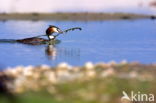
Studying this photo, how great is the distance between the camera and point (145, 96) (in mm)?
5973

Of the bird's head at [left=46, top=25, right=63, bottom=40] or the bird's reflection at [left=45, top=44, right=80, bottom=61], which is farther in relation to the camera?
the bird's head at [left=46, top=25, right=63, bottom=40]

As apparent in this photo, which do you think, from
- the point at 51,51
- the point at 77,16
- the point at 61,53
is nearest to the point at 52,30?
the point at 51,51

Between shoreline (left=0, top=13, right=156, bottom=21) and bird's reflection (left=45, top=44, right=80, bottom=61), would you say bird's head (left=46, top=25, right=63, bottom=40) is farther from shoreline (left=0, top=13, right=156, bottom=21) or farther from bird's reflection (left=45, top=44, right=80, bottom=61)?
shoreline (left=0, top=13, right=156, bottom=21)

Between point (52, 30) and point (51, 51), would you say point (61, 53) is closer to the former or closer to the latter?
point (51, 51)

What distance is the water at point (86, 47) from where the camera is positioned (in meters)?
7.96

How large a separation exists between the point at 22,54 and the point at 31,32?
3.06m

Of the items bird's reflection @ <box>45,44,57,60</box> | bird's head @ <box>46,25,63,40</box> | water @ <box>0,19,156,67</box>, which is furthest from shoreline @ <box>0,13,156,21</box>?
bird's reflection @ <box>45,44,57,60</box>

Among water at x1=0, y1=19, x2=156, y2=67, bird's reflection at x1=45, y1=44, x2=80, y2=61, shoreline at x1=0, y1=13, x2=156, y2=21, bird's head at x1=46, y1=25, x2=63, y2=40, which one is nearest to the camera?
water at x1=0, y1=19, x2=156, y2=67

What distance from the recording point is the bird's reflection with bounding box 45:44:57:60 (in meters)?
8.16

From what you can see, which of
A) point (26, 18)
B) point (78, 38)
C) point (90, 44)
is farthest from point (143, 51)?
point (26, 18)

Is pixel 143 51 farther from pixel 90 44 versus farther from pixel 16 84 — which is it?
pixel 16 84

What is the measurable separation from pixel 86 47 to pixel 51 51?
2.34 ft

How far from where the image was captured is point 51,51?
8859mm

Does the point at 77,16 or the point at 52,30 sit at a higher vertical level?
the point at 52,30
